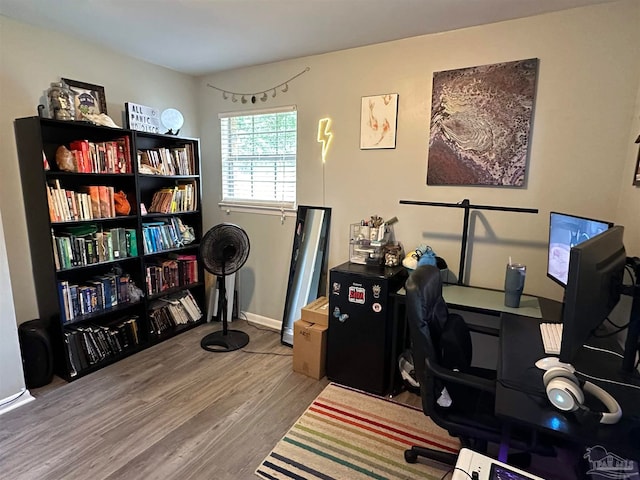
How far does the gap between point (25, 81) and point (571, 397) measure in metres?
3.42

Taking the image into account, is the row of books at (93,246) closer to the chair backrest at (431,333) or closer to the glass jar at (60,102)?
the glass jar at (60,102)

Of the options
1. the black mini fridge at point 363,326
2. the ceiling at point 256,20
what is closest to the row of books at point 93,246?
the ceiling at point 256,20

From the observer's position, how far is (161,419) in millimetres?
2109

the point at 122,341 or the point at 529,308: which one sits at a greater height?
the point at 529,308

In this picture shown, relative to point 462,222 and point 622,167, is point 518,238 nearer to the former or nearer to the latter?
point 462,222

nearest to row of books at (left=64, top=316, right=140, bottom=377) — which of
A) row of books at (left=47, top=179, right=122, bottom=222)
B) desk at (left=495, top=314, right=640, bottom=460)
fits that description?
row of books at (left=47, top=179, right=122, bottom=222)

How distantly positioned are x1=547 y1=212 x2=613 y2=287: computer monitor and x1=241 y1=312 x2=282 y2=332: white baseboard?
7.67ft

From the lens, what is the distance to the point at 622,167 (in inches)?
77.7

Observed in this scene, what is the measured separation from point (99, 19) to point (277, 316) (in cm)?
267

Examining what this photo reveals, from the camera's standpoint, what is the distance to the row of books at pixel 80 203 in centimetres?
233

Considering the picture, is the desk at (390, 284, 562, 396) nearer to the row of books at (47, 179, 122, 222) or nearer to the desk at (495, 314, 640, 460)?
the desk at (495, 314, 640, 460)

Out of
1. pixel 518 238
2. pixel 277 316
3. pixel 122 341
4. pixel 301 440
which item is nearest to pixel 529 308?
pixel 518 238

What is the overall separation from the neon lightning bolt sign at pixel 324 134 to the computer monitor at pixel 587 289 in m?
2.09

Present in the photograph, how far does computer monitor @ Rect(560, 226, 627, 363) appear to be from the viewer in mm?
956
